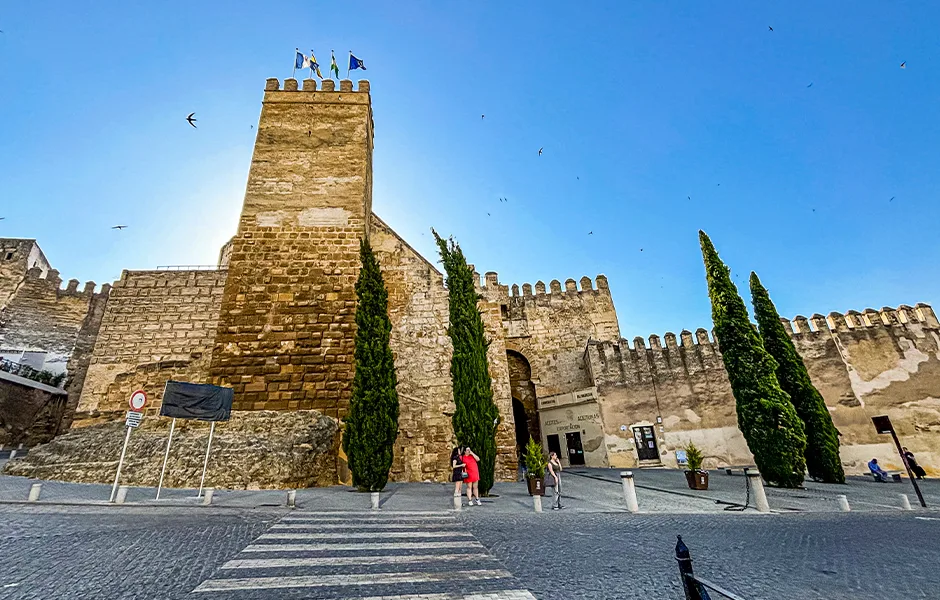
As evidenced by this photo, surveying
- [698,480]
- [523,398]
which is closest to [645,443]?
[523,398]

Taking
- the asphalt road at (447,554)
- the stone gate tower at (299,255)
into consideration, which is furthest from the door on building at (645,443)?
the stone gate tower at (299,255)

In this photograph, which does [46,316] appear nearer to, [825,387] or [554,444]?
[554,444]

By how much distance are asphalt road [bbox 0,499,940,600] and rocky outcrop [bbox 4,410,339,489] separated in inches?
97.7

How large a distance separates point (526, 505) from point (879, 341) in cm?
1719

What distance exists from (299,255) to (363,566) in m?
9.73

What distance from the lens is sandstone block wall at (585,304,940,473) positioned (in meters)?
14.5

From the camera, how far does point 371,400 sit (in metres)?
8.88

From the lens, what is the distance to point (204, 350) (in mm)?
13195

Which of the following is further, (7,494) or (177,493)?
(177,493)

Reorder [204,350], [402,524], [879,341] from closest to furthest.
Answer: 1. [402,524]
2. [204,350]
3. [879,341]

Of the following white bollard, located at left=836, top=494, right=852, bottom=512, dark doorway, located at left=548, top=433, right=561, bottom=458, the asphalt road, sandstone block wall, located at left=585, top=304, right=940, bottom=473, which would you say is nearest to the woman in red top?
the asphalt road

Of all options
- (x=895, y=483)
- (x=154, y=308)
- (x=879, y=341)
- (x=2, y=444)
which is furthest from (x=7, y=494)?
(x=879, y=341)

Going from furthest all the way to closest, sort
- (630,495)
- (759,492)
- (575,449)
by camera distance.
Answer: (575,449), (759,492), (630,495)

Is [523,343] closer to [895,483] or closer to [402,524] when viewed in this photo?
[895,483]
